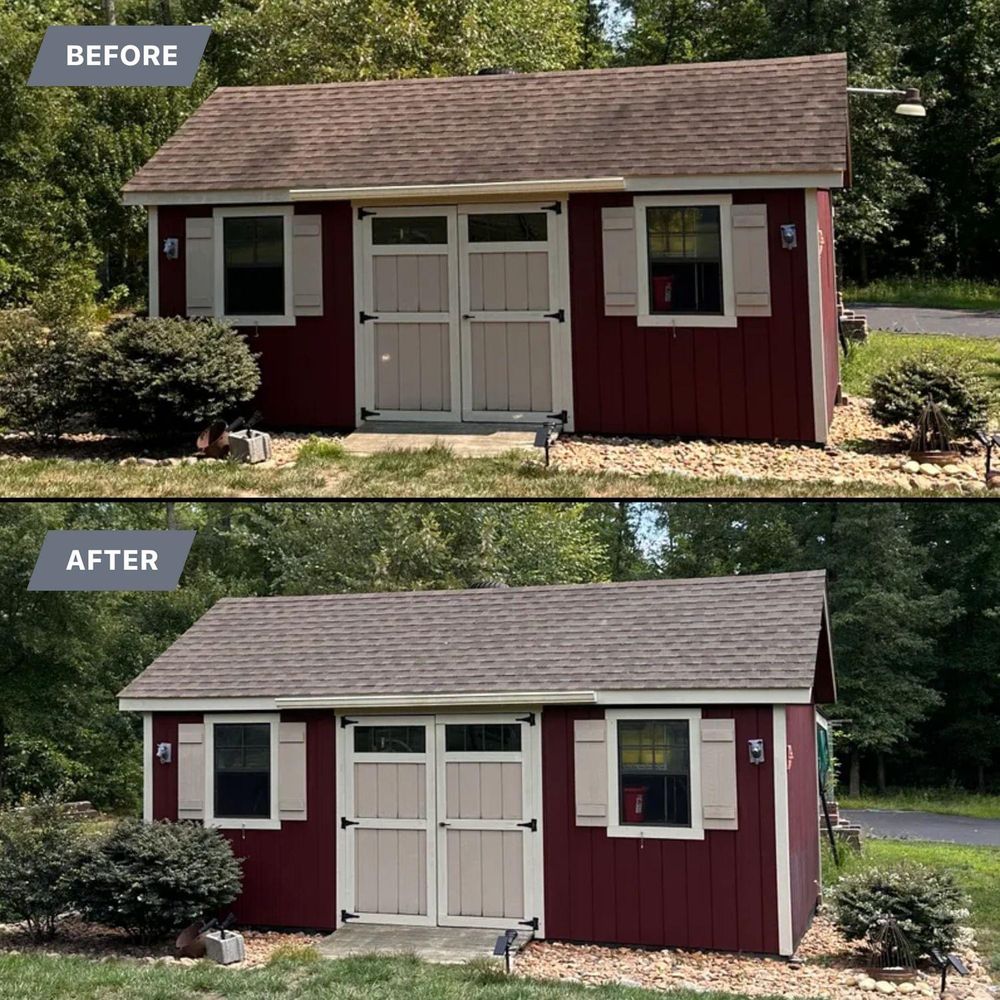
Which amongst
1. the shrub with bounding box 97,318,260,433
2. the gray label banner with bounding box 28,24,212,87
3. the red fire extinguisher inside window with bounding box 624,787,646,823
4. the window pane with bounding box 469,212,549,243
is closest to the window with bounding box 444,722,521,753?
the red fire extinguisher inside window with bounding box 624,787,646,823

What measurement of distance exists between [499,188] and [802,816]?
6.07 meters

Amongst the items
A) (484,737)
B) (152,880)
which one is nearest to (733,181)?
(484,737)

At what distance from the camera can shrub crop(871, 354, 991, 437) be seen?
12.6 m

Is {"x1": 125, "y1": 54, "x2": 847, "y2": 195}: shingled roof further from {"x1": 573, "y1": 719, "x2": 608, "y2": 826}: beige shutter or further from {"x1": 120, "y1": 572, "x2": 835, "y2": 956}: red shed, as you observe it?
{"x1": 573, "y1": 719, "x2": 608, "y2": 826}: beige shutter

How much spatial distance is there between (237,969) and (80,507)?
21.6m

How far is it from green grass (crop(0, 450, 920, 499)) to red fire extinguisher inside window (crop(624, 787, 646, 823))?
7.50ft

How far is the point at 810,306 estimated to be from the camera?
1219 cm

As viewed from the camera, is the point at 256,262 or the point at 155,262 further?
the point at 155,262

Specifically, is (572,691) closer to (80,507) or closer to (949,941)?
(949,941)

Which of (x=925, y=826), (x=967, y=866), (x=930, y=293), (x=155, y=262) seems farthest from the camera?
(x=930, y=293)

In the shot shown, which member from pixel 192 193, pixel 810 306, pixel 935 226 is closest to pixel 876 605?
pixel 935 226

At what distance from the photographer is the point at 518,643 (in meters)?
12.1

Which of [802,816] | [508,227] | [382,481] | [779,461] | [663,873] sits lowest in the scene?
[663,873]

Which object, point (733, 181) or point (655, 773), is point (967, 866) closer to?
point (655, 773)
